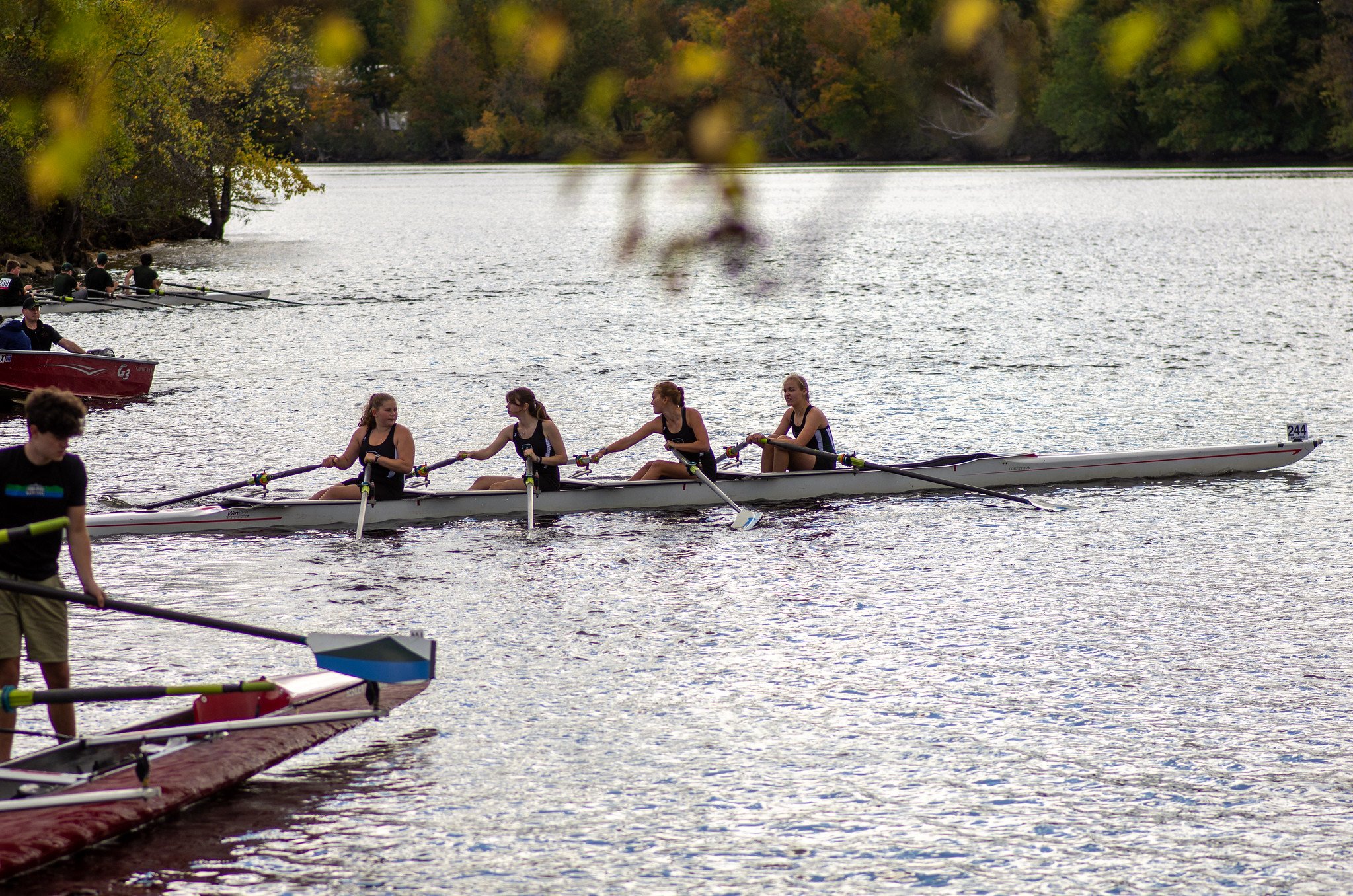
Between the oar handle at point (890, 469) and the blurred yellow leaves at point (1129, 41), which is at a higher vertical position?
the blurred yellow leaves at point (1129, 41)

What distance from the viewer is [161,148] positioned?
153 ft

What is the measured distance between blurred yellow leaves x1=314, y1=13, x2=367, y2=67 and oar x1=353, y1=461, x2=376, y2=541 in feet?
37.6

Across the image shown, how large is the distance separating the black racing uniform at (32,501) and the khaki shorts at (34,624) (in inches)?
4.2

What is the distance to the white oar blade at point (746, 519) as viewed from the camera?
15211 mm

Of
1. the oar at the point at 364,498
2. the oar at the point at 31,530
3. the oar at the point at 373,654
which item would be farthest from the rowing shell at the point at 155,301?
the oar at the point at 31,530

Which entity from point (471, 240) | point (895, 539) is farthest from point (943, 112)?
point (471, 240)

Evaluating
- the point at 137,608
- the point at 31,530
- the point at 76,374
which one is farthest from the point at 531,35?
the point at 76,374

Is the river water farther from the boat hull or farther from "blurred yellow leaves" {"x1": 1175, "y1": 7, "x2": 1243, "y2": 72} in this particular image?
"blurred yellow leaves" {"x1": 1175, "y1": 7, "x2": 1243, "y2": 72}

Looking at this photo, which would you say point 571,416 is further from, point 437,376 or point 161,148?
point 161,148

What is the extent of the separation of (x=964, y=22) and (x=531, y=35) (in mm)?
1015

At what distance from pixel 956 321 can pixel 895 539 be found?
2147 cm

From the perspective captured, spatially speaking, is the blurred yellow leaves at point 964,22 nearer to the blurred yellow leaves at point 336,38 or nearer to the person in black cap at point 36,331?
the blurred yellow leaves at point 336,38

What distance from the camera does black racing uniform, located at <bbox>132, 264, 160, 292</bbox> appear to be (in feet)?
111

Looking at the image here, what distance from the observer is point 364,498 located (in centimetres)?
1473
